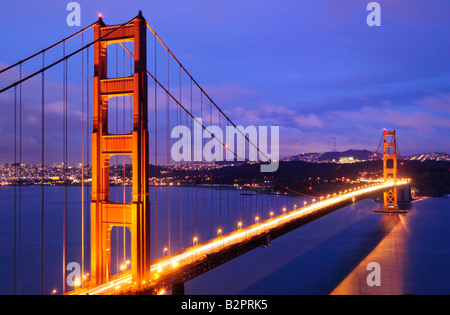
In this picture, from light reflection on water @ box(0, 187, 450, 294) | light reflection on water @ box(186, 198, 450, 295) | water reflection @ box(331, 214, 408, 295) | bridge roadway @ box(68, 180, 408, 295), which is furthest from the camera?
light reflection on water @ box(0, 187, 450, 294)

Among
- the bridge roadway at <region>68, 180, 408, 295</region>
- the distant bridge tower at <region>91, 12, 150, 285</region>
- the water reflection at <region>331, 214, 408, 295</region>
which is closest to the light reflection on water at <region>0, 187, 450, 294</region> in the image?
the water reflection at <region>331, 214, 408, 295</region>

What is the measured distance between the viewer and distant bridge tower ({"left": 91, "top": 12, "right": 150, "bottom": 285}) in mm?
10008

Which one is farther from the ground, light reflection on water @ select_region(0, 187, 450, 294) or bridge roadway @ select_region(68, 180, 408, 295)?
bridge roadway @ select_region(68, 180, 408, 295)

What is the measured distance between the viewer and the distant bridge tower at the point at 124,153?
1001 cm

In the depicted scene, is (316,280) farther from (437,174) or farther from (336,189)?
(437,174)

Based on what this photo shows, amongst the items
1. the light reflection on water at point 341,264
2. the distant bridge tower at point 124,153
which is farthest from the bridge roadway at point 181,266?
the light reflection on water at point 341,264

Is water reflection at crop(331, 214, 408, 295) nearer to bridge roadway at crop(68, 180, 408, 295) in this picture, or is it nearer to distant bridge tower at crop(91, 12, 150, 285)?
bridge roadway at crop(68, 180, 408, 295)

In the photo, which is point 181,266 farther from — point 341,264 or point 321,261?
point 321,261

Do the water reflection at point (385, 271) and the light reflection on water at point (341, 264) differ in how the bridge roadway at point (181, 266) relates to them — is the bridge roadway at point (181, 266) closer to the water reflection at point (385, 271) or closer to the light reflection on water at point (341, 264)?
the light reflection on water at point (341, 264)

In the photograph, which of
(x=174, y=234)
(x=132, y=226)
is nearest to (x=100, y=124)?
(x=132, y=226)

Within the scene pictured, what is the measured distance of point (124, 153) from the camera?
10266mm

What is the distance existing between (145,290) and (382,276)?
16.1m
